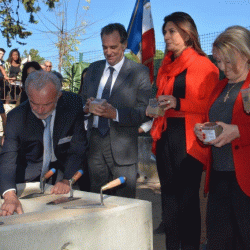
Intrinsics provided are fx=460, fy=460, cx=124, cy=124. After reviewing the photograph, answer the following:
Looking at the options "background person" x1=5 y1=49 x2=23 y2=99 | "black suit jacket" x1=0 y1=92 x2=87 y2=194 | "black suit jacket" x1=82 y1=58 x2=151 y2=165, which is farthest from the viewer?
"background person" x1=5 y1=49 x2=23 y2=99

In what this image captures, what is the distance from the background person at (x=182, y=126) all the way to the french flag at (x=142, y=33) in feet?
11.1

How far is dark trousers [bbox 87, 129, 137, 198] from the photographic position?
11.2ft

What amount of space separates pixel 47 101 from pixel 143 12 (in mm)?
4361

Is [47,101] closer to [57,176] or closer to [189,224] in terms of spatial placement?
[57,176]

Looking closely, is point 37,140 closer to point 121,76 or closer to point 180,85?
point 121,76

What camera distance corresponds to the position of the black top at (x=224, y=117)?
100 inches

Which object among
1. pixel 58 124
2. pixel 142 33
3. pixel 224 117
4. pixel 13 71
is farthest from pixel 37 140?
pixel 13 71

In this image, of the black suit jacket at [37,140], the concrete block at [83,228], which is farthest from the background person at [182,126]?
the concrete block at [83,228]

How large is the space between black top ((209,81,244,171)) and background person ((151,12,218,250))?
1.56ft

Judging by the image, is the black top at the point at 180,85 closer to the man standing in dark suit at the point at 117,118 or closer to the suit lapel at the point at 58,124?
the man standing in dark suit at the point at 117,118

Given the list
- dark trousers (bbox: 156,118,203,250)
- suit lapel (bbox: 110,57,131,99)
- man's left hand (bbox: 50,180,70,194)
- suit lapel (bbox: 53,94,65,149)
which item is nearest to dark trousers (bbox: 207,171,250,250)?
dark trousers (bbox: 156,118,203,250)

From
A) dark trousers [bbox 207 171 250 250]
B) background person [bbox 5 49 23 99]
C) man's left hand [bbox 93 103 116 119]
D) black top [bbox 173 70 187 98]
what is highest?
background person [bbox 5 49 23 99]

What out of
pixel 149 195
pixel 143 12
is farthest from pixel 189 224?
pixel 143 12

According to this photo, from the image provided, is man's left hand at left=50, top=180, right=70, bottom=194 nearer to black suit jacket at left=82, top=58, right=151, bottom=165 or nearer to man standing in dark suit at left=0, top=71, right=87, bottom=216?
man standing in dark suit at left=0, top=71, right=87, bottom=216
